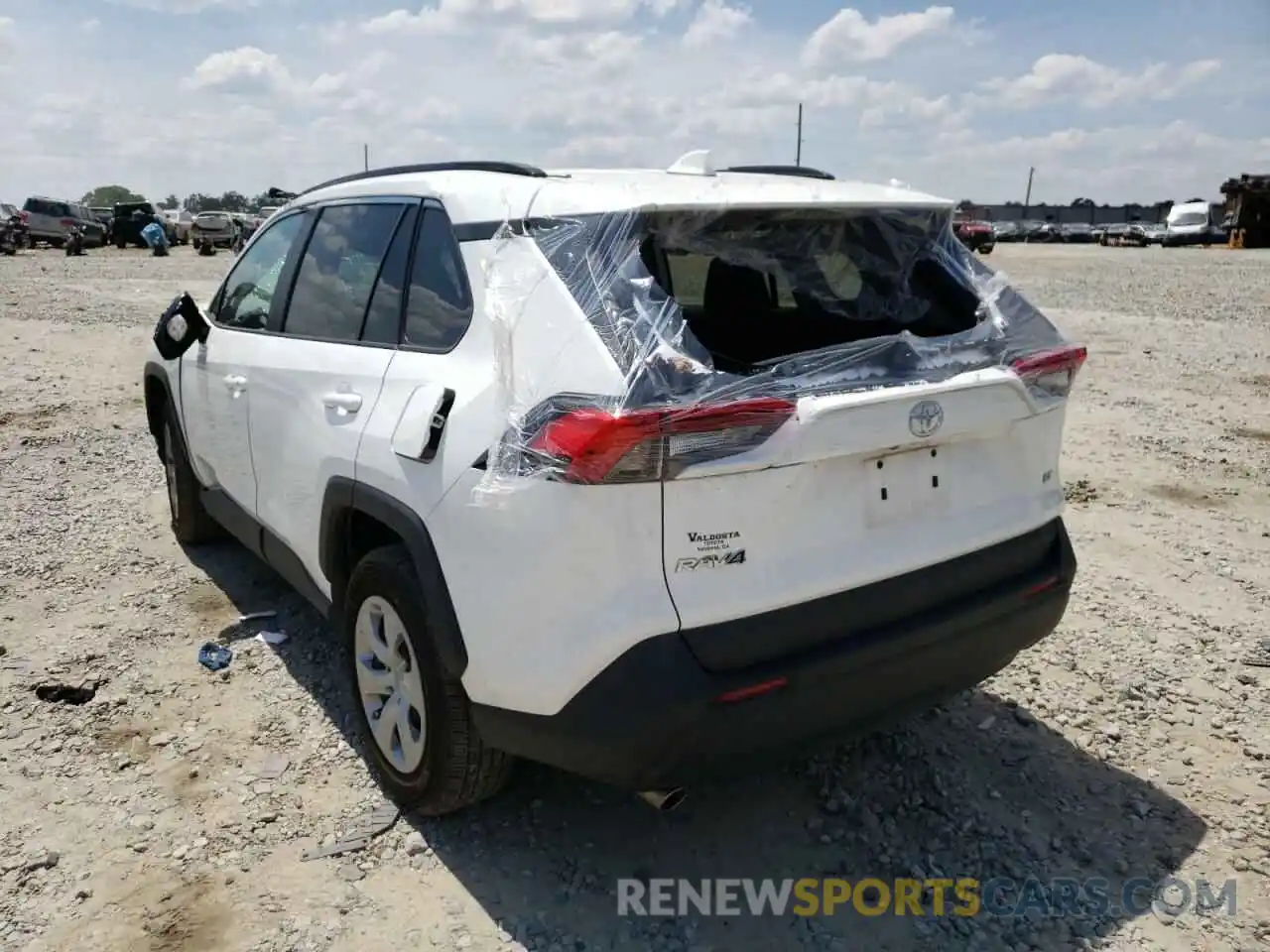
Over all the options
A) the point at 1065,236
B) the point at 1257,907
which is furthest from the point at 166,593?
the point at 1065,236

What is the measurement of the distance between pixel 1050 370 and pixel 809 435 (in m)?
0.99

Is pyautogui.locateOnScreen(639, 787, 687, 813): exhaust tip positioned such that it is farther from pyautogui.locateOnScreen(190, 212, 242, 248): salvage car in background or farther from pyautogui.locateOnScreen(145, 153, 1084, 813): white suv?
pyautogui.locateOnScreen(190, 212, 242, 248): salvage car in background

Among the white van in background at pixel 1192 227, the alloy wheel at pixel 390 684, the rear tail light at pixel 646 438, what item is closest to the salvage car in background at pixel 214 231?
the alloy wheel at pixel 390 684

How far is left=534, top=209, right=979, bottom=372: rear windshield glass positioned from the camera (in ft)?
9.06

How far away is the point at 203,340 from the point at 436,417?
2.33 m

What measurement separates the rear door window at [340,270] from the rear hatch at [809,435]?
1.00 m

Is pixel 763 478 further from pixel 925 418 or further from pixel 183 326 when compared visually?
pixel 183 326

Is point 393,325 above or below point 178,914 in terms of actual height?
above

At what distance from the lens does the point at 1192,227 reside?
44.1 metres

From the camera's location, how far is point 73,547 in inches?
207

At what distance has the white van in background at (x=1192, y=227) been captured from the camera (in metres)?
43.0

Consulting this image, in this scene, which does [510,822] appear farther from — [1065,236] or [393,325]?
[1065,236]

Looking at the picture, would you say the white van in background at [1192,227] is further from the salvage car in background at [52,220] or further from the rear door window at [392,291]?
the rear door window at [392,291]

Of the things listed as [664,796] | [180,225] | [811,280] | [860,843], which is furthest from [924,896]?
[180,225]
